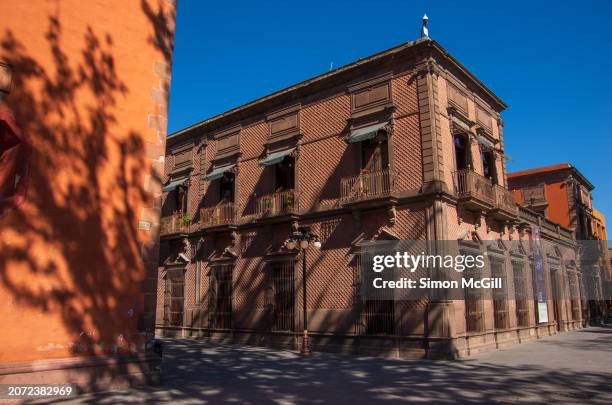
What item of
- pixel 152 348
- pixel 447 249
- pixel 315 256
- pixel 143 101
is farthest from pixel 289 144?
pixel 152 348

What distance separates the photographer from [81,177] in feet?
27.3

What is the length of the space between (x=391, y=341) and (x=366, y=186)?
495cm

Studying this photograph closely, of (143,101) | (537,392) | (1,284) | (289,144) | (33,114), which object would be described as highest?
(289,144)

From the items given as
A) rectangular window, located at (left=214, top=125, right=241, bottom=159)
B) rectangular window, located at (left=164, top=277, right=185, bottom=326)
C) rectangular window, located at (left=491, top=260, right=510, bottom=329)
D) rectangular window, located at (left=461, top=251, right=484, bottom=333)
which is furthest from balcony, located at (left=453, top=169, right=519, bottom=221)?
rectangular window, located at (left=164, top=277, right=185, bottom=326)

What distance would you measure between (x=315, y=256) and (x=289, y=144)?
15.2 ft

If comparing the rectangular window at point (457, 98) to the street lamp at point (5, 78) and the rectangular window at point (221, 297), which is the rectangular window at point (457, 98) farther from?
the street lamp at point (5, 78)

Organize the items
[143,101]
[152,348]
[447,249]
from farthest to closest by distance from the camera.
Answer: [447,249] → [143,101] → [152,348]

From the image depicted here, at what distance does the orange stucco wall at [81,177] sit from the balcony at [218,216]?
1019 cm

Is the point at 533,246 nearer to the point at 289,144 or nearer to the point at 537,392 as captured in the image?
the point at 289,144

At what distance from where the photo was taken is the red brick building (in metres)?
14.7

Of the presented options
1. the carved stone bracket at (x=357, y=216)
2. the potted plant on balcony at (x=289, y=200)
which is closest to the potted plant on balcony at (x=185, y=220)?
the potted plant on balcony at (x=289, y=200)

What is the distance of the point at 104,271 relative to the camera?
842 cm

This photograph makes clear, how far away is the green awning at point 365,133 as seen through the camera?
50.8 ft

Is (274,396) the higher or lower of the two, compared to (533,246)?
lower
